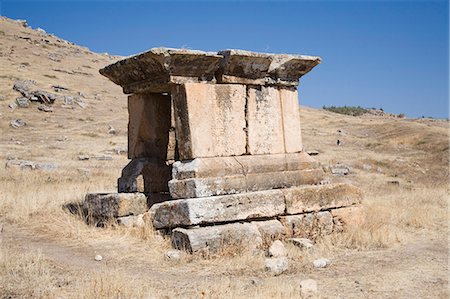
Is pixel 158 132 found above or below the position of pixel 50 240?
above

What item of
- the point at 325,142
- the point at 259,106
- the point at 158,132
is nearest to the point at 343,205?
the point at 259,106

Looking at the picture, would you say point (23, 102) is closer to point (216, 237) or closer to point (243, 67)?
point (243, 67)

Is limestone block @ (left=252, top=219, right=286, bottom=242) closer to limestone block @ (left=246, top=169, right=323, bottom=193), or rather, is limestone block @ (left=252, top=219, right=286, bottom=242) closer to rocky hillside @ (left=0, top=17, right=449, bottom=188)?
limestone block @ (left=246, top=169, right=323, bottom=193)

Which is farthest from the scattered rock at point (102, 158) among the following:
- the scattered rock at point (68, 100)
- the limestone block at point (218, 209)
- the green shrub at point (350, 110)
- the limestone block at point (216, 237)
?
the green shrub at point (350, 110)

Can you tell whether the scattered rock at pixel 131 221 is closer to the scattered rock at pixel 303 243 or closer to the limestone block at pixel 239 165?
the limestone block at pixel 239 165

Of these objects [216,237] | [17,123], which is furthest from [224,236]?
[17,123]

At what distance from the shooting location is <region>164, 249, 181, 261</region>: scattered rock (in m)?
5.58

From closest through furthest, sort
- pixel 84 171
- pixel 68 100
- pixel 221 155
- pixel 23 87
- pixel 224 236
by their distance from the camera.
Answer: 1. pixel 224 236
2. pixel 221 155
3. pixel 84 171
4. pixel 23 87
5. pixel 68 100

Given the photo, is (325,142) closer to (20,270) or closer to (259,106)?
(259,106)

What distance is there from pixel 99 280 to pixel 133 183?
3.39 meters

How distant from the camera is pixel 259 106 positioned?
736 cm

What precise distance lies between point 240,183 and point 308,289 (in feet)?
8.09

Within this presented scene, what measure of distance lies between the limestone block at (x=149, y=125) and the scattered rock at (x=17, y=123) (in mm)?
16725

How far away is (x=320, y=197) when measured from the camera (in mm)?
A: 7039
